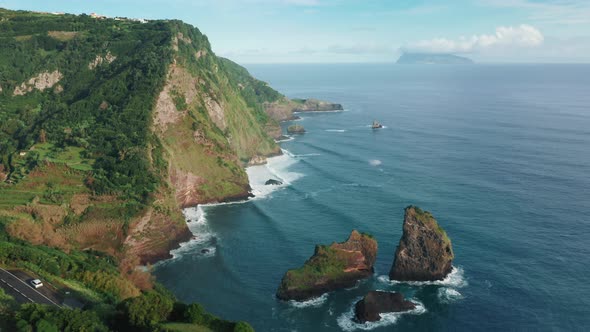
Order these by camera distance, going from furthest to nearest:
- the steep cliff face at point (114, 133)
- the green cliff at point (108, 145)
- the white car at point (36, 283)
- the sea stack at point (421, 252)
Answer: the steep cliff face at point (114, 133) → the sea stack at point (421, 252) → the green cliff at point (108, 145) → the white car at point (36, 283)

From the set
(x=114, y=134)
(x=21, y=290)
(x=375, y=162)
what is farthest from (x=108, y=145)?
(x=375, y=162)

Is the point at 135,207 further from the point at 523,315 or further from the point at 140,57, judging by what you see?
the point at 523,315

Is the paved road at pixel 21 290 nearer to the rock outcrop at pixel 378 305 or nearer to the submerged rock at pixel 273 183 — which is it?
the rock outcrop at pixel 378 305

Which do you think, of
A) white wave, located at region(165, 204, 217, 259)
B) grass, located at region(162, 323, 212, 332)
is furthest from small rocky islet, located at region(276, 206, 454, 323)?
grass, located at region(162, 323, 212, 332)

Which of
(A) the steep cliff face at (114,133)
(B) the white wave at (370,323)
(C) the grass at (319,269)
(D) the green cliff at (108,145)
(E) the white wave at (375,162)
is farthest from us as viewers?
(E) the white wave at (375,162)

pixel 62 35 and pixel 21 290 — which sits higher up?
pixel 62 35

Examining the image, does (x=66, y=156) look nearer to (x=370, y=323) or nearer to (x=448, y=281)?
(x=370, y=323)

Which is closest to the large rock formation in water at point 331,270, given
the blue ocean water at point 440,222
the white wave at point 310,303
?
the white wave at point 310,303
